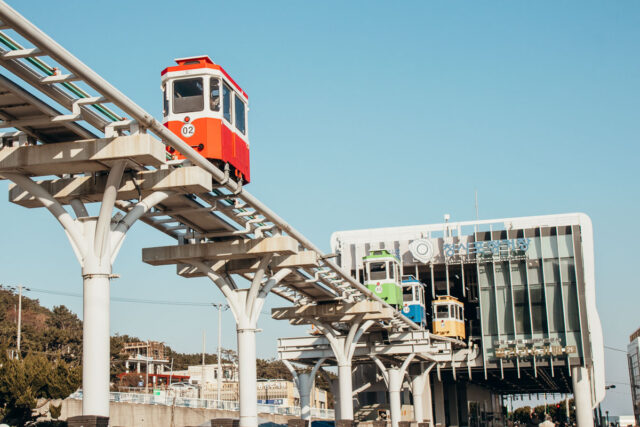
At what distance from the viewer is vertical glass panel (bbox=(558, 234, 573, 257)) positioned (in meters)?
61.5

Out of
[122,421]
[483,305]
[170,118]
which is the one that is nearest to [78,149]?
[170,118]

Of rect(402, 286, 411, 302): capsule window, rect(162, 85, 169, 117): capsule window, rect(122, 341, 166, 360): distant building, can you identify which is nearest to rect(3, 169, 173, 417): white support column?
rect(162, 85, 169, 117): capsule window

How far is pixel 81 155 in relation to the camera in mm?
17562

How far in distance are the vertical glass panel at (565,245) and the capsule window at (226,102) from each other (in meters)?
43.6

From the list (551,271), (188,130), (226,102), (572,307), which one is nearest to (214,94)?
(226,102)

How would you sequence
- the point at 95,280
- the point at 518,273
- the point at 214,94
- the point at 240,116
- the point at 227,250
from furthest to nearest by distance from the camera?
the point at 518,273, the point at 227,250, the point at 240,116, the point at 214,94, the point at 95,280

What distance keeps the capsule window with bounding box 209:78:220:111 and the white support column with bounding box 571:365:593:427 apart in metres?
45.8

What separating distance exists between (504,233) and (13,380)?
35.8 meters

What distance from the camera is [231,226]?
25953 mm

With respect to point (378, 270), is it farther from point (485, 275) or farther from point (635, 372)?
point (635, 372)

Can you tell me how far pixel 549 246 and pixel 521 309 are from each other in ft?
16.7

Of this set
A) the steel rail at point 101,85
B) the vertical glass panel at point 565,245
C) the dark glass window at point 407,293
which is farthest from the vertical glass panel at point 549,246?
the steel rail at point 101,85

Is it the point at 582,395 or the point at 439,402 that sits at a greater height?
the point at 582,395

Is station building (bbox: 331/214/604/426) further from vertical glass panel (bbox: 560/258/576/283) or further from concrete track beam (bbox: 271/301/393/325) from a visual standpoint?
concrete track beam (bbox: 271/301/393/325)
